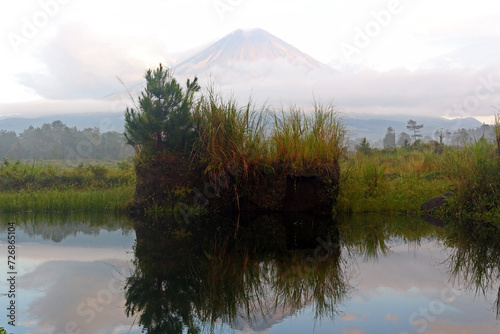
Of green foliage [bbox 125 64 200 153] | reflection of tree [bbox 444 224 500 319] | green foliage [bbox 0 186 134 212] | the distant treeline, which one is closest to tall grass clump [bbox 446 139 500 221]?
reflection of tree [bbox 444 224 500 319]

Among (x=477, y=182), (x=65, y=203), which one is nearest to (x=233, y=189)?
(x=65, y=203)

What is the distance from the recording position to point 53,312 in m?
3.64

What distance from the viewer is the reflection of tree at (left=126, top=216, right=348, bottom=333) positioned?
3.50 m

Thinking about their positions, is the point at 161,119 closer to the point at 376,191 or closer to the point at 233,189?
the point at 233,189

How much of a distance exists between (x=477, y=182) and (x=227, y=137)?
484 centimetres

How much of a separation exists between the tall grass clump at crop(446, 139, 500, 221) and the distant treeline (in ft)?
122

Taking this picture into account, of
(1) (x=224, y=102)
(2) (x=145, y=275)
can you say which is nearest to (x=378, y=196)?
(1) (x=224, y=102)

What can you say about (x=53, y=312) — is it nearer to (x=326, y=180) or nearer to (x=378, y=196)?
(x=326, y=180)

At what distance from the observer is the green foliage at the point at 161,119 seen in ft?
28.6

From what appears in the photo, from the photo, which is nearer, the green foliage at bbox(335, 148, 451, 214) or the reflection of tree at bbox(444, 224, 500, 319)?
the reflection of tree at bbox(444, 224, 500, 319)

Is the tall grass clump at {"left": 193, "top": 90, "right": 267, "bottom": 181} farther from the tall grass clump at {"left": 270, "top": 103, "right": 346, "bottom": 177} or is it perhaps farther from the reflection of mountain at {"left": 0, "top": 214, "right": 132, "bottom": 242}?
the reflection of mountain at {"left": 0, "top": 214, "right": 132, "bottom": 242}

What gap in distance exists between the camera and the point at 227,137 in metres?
8.48

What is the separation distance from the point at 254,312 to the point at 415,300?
149 centimetres

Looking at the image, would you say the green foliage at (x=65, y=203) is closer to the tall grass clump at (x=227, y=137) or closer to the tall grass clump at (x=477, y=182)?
the tall grass clump at (x=227, y=137)
